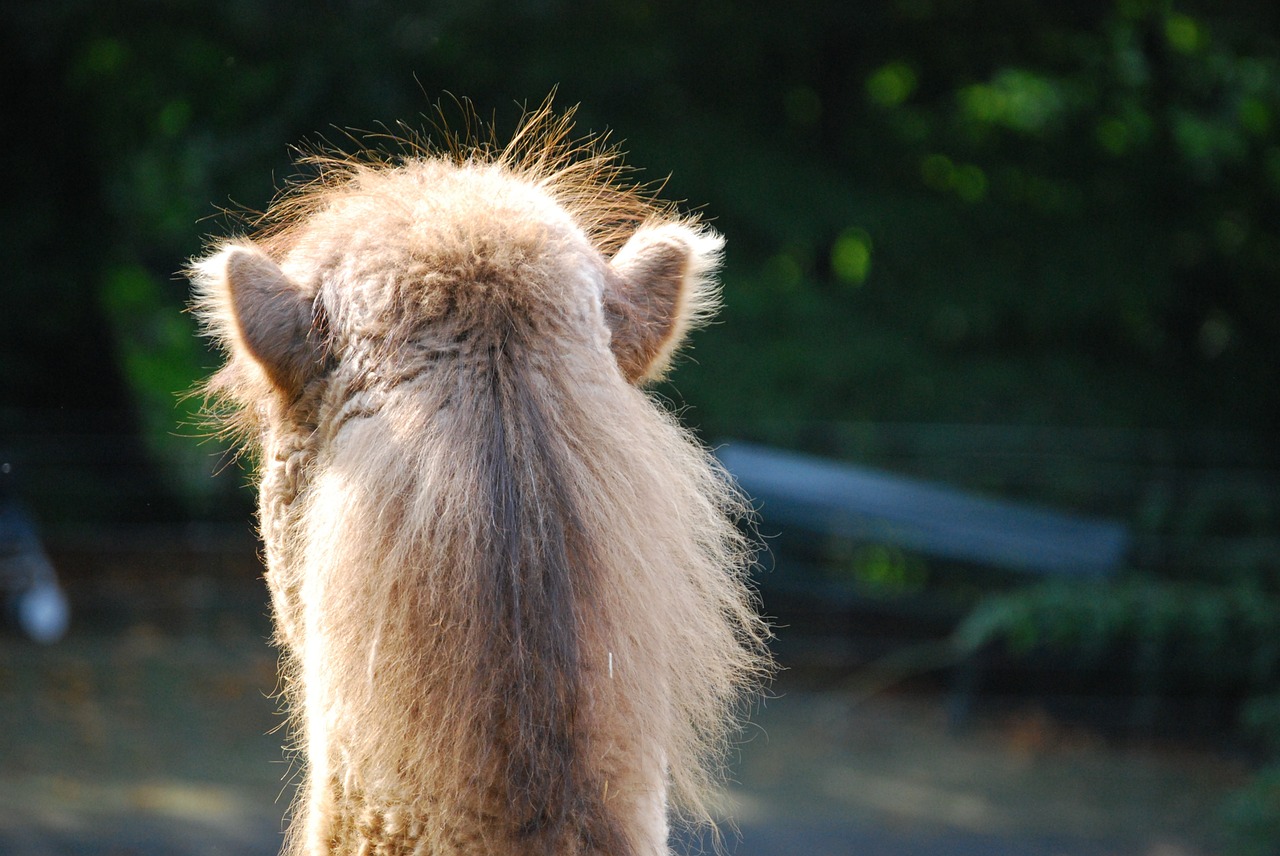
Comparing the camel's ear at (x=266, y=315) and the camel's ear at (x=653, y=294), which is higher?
the camel's ear at (x=653, y=294)

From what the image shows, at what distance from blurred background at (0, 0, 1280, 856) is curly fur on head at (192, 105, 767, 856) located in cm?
475

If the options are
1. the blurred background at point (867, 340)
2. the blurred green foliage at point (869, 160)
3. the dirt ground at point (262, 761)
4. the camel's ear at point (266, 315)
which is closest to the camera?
the camel's ear at point (266, 315)

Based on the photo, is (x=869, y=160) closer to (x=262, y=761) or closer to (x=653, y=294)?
(x=262, y=761)

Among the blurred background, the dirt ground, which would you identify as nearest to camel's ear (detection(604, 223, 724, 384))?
the dirt ground

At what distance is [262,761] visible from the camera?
19.2 feet

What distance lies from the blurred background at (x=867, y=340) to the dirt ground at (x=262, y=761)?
0.04 m

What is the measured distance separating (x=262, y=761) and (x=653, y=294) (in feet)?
16.7

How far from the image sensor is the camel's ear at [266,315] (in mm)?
1356

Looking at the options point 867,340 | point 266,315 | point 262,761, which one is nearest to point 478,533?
point 266,315

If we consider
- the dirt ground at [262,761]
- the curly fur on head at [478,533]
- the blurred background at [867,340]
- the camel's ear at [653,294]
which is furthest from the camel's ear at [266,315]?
the blurred background at [867,340]

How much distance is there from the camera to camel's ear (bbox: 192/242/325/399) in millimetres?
1356

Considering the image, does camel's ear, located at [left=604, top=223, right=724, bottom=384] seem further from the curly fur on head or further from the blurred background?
the blurred background

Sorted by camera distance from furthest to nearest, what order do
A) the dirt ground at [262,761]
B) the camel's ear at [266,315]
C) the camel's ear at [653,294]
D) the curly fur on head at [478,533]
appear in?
the dirt ground at [262,761] < the camel's ear at [653,294] < the camel's ear at [266,315] < the curly fur on head at [478,533]

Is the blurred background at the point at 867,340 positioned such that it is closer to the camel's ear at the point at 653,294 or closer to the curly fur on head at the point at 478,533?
the camel's ear at the point at 653,294
